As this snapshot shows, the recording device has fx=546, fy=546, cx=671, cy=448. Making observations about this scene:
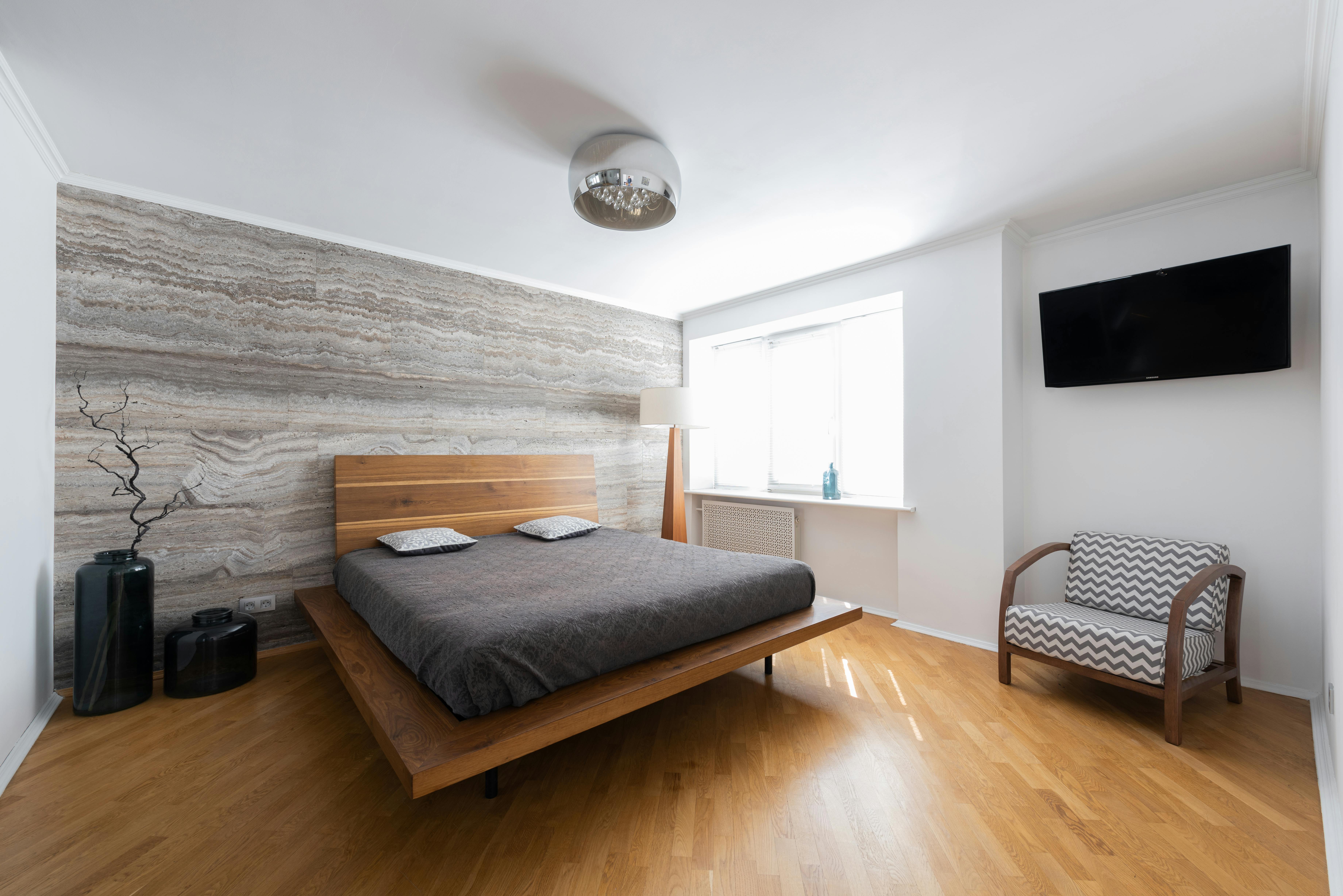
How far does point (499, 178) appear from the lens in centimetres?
278

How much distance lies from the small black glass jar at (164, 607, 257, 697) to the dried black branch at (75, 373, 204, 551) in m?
0.51

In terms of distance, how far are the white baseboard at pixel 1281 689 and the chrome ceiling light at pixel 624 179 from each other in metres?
3.80

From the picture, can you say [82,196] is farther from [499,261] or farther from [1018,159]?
[1018,159]

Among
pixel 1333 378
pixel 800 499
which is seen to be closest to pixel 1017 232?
pixel 1333 378

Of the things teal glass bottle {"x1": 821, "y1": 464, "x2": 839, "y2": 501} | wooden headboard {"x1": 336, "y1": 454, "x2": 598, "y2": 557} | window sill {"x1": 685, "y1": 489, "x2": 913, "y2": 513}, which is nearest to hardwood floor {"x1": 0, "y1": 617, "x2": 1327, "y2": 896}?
wooden headboard {"x1": 336, "y1": 454, "x2": 598, "y2": 557}

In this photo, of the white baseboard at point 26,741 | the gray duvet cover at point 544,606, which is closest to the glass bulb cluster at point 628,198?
the gray duvet cover at point 544,606

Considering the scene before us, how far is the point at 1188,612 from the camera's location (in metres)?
2.68

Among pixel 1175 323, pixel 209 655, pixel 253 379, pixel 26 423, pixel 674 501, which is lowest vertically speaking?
pixel 209 655

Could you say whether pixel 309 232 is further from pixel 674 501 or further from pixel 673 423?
pixel 674 501

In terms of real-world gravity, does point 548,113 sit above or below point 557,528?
above

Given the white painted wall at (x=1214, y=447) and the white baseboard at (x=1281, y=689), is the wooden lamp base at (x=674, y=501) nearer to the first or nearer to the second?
the white painted wall at (x=1214, y=447)

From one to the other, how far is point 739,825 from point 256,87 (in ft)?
10.5

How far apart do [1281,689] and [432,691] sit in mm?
4004

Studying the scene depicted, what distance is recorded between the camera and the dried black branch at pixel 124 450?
9.05 ft
